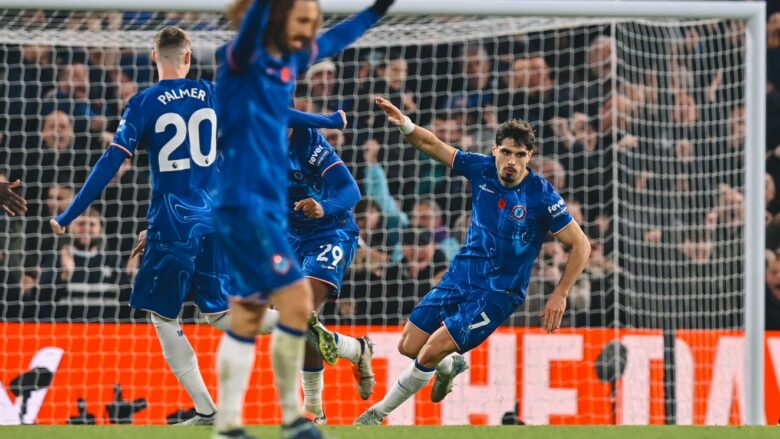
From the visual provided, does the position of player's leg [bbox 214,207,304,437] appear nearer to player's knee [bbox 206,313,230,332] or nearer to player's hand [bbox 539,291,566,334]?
player's knee [bbox 206,313,230,332]

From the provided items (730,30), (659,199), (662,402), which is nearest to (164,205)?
(662,402)

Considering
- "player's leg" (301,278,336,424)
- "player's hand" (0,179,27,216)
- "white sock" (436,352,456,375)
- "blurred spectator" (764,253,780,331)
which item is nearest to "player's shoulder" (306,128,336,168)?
"player's leg" (301,278,336,424)

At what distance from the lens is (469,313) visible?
269 inches

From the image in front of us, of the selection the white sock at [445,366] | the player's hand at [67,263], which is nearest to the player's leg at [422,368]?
the white sock at [445,366]

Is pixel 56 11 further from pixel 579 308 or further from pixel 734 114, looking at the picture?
pixel 734 114

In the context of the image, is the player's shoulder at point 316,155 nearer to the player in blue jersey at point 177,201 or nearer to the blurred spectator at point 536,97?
the player in blue jersey at point 177,201

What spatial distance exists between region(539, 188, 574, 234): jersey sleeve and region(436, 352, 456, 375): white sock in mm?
990

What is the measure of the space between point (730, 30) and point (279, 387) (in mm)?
7857

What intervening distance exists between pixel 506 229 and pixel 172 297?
1940 millimetres

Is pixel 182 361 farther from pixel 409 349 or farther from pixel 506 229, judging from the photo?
pixel 506 229

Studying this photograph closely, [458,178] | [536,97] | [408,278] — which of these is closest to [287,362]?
[408,278]

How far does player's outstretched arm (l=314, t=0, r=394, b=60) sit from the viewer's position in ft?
15.5

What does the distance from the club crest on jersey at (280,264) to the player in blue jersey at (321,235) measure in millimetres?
2504

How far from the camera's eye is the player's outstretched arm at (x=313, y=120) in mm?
6348
